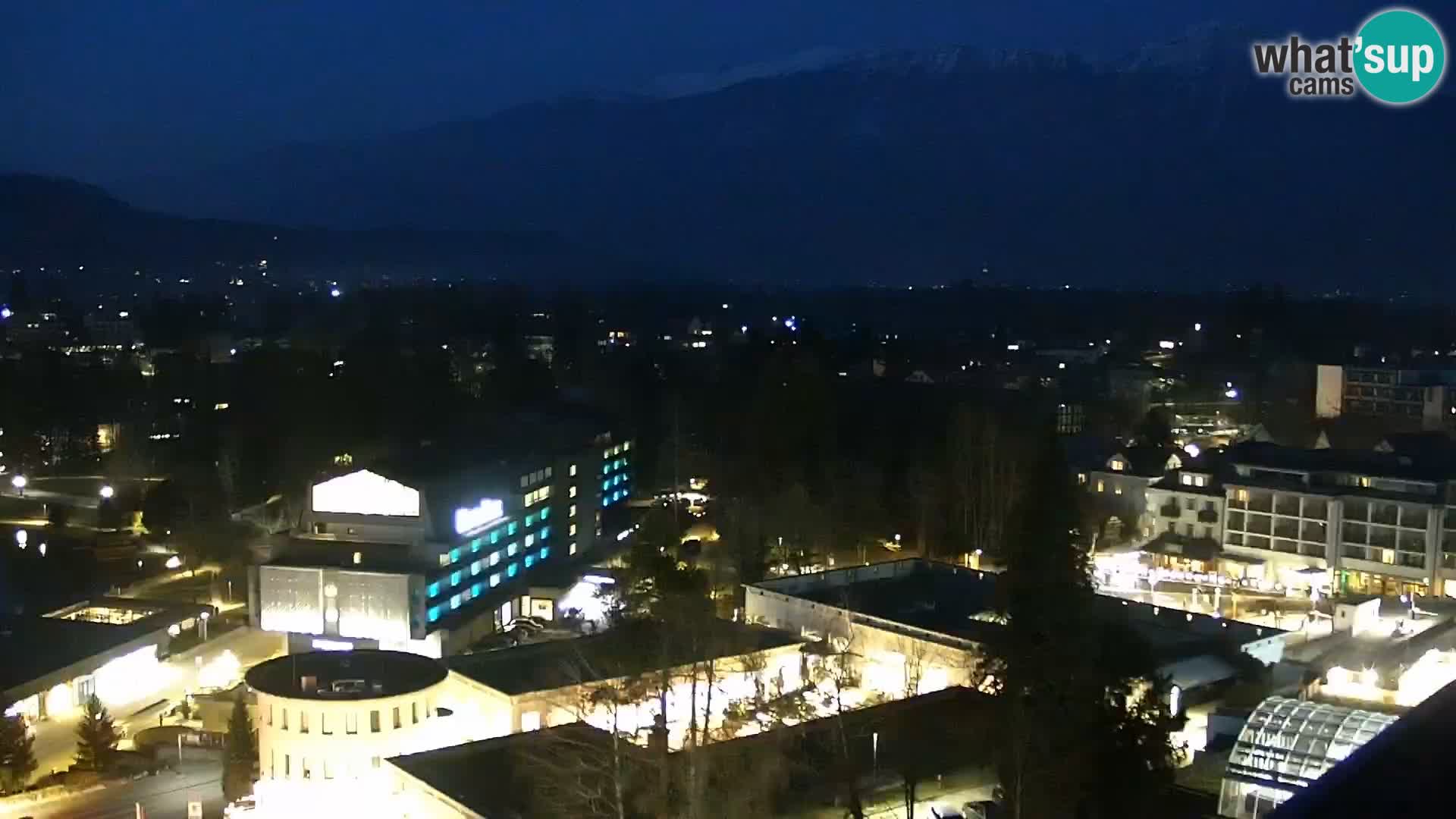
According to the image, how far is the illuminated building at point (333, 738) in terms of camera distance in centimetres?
898

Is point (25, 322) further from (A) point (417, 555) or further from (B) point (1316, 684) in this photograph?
(B) point (1316, 684)

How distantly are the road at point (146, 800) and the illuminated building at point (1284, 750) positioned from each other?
271 inches

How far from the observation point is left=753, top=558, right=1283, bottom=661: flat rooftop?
35.0 feet

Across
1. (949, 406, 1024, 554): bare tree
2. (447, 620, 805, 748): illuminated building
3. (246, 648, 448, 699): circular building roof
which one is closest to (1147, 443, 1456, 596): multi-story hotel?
(949, 406, 1024, 554): bare tree

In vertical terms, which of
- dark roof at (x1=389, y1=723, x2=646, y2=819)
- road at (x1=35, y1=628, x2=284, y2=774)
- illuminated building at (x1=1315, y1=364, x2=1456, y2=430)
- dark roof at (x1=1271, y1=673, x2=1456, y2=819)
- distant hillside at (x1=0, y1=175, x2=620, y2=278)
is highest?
distant hillside at (x1=0, y1=175, x2=620, y2=278)

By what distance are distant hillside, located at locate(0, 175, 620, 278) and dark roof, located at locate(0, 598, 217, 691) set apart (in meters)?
88.8

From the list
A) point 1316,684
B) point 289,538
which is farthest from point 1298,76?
point 289,538

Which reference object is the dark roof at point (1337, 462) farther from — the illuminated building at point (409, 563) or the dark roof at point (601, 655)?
the illuminated building at point (409, 563)

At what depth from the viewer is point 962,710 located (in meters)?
8.80

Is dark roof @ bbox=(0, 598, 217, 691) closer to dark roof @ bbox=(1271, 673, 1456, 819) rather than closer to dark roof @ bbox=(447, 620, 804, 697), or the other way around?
dark roof @ bbox=(447, 620, 804, 697)

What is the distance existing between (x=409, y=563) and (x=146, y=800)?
15.1 feet

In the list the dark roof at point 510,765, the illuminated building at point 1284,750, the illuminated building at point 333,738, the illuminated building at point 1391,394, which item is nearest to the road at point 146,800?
the illuminated building at point 333,738

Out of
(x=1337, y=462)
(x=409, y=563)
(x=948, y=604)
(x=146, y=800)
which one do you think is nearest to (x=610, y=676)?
(x=146, y=800)

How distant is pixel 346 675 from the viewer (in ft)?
31.7
